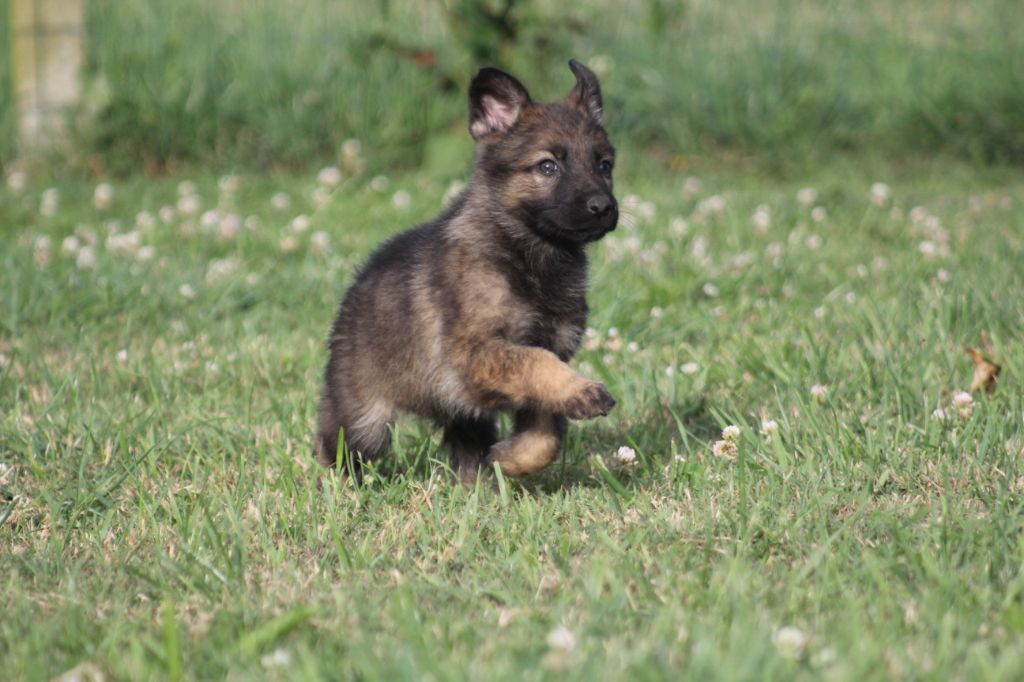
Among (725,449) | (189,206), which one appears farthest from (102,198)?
(725,449)

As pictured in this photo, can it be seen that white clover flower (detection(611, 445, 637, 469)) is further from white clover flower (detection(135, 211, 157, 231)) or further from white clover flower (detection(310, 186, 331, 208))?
white clover flower (detection(310, 186, 331, 208))

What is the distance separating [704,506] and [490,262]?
920 mm

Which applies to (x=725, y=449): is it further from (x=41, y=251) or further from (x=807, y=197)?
(x=807, y=197)

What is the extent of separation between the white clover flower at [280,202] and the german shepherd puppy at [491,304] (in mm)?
3648

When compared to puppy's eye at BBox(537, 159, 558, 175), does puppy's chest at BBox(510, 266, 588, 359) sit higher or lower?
lower

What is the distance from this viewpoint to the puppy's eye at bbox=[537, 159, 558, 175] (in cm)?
380

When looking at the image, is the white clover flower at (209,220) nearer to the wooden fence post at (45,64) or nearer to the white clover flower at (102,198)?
the white clover flower at (102,198)

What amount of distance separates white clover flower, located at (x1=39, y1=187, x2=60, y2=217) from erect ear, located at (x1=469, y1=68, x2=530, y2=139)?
424 centimetres

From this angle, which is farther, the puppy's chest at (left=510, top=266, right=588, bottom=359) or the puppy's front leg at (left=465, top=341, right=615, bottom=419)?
the puppy's chest at (left=510, top=266, right=588, bottom=359)

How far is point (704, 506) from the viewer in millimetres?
3355

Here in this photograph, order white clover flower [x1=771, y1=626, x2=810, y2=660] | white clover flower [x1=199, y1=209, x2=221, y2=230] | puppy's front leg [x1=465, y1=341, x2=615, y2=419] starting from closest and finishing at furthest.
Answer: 1. white clover flower [x1=771, y1=626, x2=810, y2=660]
2. puppy's front leg [x1=465, y1=341, x2=615, y2=419]
3. white clover flower [x1=199, y1=209, x2=221, y2=230]

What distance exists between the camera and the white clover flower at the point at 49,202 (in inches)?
292

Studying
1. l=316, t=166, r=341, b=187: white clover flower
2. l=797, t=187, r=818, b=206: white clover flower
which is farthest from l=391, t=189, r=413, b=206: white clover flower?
l=797, t=187, r=818, b=206: white clover flower

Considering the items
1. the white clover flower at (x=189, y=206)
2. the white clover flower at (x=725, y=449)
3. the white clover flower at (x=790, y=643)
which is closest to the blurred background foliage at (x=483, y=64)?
the white clover flower at (x=189, y=206)
